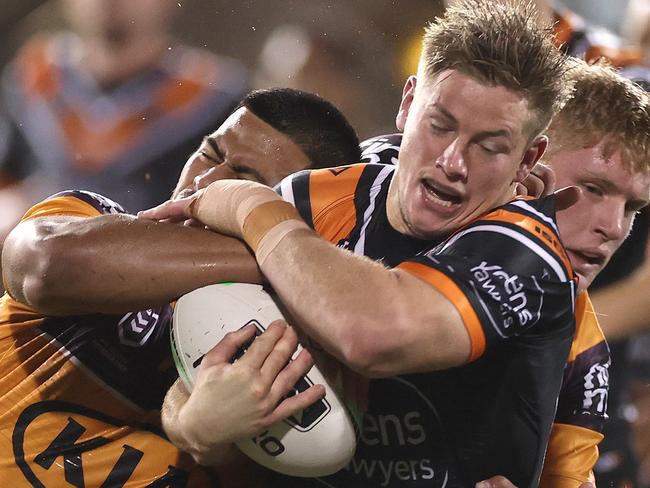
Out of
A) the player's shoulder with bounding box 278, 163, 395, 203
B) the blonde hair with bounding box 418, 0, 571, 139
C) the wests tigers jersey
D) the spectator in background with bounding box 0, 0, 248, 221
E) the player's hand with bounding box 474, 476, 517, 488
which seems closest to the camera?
the wests tigers jersey

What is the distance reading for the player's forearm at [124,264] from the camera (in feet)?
6.24

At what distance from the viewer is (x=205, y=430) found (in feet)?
5.71

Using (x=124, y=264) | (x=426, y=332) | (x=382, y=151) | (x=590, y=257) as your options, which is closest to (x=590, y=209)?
(x=590, y=257)

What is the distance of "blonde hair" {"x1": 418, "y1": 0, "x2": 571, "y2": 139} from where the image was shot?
190cm

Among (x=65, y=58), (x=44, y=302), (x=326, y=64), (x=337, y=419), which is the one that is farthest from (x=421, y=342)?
(x=65, y=58)

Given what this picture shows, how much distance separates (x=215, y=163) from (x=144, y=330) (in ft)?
1.78

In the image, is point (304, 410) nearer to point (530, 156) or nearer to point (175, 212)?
point (175, 212)

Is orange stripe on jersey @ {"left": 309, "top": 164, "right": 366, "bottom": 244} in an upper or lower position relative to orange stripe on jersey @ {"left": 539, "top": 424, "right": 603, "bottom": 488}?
upper

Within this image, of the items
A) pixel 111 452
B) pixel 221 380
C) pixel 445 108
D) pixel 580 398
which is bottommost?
pixel 111 452

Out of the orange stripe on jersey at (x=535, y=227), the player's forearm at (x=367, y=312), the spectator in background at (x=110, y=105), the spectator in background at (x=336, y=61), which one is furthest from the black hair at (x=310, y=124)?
the spectator in background at (x=110, y=105)

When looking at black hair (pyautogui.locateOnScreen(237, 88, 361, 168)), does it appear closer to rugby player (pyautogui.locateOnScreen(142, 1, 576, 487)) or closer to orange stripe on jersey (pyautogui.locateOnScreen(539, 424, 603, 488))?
rugby player (pyautogui.locateOnScreen(142, 1, 576, 487))

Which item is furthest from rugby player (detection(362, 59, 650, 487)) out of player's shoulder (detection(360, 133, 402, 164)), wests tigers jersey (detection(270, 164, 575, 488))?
player's shoulder (detection(360, 133, 402, 164))

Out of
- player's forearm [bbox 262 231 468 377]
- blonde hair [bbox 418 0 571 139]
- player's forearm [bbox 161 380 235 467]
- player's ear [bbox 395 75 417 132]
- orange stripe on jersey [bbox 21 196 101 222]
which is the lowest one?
player's forearm [bbox 161 380 235 467]

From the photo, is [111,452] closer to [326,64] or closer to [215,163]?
[215,163]
